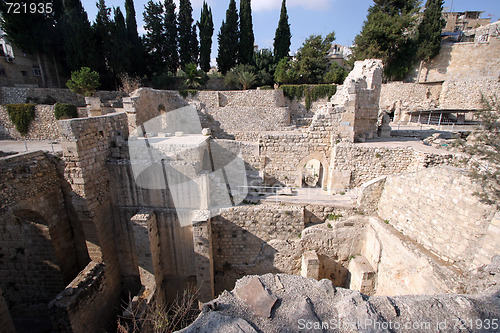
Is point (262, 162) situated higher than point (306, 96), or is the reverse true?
point (306, 96)

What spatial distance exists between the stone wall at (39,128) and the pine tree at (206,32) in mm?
18575

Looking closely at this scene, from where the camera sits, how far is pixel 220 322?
2.17 metres

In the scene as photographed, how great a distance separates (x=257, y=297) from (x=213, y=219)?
5.19 m

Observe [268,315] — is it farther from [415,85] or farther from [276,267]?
[415,85]

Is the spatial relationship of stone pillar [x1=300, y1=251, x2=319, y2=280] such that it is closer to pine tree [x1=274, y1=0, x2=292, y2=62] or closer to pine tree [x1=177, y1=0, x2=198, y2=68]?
pine tree [x1=274, y1=0, x2=292, y2=62]

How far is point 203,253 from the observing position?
271 inches

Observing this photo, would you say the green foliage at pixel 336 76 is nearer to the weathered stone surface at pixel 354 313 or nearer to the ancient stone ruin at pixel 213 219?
the ancient stone ruin at pixel 213 219

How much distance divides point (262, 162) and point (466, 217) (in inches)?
237

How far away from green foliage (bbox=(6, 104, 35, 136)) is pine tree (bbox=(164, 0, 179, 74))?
54.2ft

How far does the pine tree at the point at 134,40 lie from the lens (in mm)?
25547

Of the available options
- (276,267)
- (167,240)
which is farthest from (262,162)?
(167,240)

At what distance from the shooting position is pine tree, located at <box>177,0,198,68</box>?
28750 millimetres

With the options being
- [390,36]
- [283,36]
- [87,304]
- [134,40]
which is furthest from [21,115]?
[390,36]

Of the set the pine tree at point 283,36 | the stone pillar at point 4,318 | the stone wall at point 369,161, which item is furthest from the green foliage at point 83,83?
the pine tree at point 283,36
